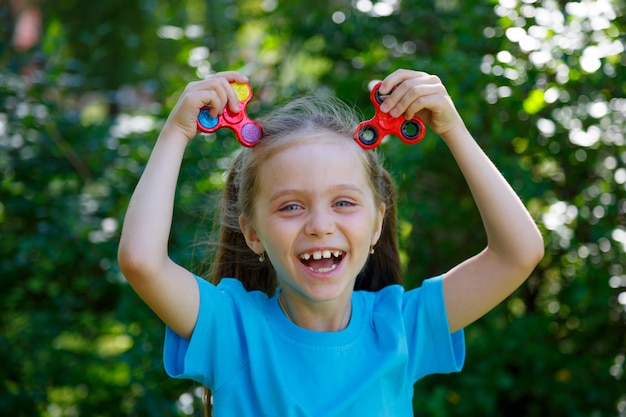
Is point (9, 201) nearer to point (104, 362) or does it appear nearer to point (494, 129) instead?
point (104, 362)

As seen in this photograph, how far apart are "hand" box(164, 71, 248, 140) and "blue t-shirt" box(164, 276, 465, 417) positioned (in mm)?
373

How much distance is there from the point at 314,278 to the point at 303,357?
203 mm

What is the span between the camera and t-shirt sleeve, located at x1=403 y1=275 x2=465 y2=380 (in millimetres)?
2170

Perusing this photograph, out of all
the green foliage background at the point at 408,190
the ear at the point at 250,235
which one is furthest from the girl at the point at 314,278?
the green foliage background at the point at 408,190

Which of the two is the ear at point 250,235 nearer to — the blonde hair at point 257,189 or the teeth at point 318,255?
the blonde hair at point 257,189

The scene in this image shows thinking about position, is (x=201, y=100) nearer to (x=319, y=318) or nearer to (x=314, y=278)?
(x=314, y=278)

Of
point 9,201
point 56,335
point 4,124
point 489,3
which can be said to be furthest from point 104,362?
point 489,3

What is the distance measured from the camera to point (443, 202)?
3621 mm

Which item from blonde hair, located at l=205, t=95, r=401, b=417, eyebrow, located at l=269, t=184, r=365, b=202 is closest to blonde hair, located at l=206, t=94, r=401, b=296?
blonde hair, located at l=205, t=95, r=401, b=417

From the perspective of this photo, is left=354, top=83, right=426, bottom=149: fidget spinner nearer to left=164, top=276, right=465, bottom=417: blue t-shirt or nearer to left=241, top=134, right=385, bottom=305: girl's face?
left=241, top=134, right=385, bottom=305: girl's face

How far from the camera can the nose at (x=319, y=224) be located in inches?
78.0

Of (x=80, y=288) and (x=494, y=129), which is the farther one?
(x=80, y=288)

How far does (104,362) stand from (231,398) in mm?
1563

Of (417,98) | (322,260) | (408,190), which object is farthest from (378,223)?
(408,190)
